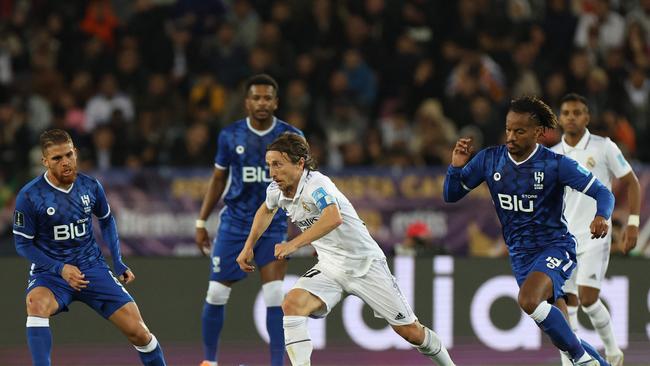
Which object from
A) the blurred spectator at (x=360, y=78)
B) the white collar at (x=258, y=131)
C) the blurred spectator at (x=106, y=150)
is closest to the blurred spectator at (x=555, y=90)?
the blurred spectator at (x=360, y=78)

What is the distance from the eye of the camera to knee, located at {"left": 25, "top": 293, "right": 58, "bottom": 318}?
26.0 ft

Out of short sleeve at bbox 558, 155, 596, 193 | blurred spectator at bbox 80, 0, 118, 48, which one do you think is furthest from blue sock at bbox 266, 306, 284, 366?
blurred spectator at bbox 80, 0, 118, 48

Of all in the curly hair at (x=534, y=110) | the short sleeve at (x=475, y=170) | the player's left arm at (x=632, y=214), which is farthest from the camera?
the player's left arm at (x=632, y=214)

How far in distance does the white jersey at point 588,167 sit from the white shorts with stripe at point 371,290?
2.23 meters

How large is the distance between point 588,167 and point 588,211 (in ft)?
1.19

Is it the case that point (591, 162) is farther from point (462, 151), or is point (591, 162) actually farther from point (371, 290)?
point (371, 290)

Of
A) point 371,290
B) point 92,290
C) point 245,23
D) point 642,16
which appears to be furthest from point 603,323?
point 642,16

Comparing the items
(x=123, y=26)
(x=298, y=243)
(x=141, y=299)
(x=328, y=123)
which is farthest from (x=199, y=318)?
(x=123, y=26)

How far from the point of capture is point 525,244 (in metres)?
8.11

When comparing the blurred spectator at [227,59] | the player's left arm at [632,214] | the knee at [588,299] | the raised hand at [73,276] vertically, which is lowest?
the knee at [588,299]

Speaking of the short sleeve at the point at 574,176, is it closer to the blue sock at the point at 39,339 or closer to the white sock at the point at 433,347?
the white sock at the point at 433,347

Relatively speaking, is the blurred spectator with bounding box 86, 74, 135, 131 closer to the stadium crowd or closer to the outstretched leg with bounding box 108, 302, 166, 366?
the stadium crowd

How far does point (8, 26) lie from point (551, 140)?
707 cm

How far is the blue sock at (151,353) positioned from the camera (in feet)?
26.7
